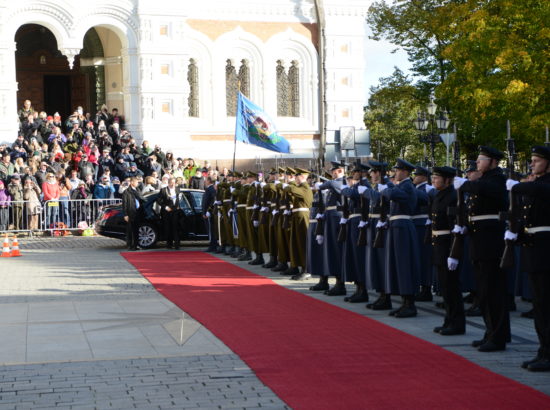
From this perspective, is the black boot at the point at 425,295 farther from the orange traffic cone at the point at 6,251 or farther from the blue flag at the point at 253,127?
the orange traffic cone at the point at 6,251

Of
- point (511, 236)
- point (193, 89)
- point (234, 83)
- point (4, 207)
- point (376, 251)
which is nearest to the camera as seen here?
point (511, 236)

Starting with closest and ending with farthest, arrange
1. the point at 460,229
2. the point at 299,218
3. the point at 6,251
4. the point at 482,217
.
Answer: the point at 482,217
the point at 460,229
the point at 299,218
the point at 6,251

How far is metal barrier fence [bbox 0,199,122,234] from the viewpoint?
25559 mm

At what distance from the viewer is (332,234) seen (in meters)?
14.4

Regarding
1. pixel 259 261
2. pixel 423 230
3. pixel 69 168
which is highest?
pixel 69 168

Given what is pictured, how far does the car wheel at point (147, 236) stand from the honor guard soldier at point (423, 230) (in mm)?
10724

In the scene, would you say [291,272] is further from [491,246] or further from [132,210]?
[491,246]

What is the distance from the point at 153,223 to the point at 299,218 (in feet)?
24.6

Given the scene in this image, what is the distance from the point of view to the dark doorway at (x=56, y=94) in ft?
135

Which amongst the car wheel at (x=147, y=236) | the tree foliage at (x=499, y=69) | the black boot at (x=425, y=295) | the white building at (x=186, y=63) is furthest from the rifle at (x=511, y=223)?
the white building at (x=186, y=63)

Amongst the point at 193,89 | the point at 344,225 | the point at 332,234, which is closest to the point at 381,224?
the point at 344,225

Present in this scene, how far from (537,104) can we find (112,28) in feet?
54.2

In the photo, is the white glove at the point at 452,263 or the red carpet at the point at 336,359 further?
the white glove at the point at 452,263

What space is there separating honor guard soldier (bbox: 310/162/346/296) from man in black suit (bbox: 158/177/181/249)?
849 centimetres
